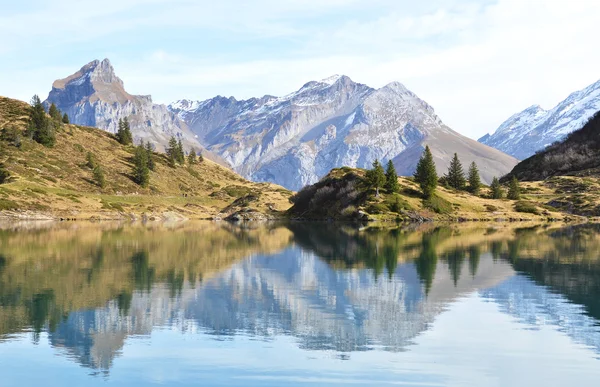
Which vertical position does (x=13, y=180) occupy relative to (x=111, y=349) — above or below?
above

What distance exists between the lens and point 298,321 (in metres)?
38.0

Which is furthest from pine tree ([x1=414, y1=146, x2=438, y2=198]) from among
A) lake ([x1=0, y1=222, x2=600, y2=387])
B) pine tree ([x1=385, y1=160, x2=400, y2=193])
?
lake ([x1=0, y1=222, x2=600, y2=387])

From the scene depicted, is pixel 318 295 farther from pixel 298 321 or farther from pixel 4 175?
pixel 4 175

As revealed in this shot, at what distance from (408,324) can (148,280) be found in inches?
1041

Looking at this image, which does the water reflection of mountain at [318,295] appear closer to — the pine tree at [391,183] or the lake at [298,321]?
the lake at [298,321]

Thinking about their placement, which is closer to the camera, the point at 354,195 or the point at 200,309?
the point at 200,309

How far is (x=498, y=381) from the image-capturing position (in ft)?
85.9

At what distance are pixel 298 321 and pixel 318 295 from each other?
10.6m

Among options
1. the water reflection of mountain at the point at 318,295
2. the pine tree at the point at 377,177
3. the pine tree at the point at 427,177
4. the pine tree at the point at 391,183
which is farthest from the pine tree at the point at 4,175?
the pine tree at the point at 427,177

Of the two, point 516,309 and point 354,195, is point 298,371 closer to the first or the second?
point 516,309

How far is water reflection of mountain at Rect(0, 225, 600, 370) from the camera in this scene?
34719 millimetres

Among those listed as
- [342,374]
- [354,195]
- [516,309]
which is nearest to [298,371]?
[342,374]

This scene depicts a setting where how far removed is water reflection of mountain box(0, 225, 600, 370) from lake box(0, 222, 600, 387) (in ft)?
0.52

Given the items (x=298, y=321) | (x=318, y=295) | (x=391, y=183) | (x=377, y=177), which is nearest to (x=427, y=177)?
(x=391, y=183)
